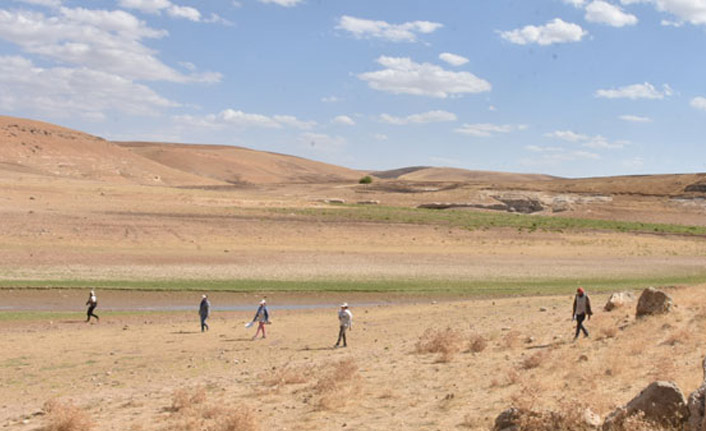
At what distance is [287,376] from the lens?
51.7ft

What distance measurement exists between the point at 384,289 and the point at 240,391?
18.5 m

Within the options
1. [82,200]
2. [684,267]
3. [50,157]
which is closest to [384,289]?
[684,267]

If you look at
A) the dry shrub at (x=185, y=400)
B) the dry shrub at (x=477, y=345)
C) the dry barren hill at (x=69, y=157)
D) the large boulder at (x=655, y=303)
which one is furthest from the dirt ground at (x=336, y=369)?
the dry barren hill at (x=69, y=157)

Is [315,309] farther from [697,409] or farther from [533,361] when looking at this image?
[697,409]

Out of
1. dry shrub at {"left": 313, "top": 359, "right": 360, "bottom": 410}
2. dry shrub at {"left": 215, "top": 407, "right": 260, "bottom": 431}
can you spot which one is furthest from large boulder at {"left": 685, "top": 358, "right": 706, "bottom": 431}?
dry shrub at {"left": 215, "top": 407, "right": 260, "bottom": 431}

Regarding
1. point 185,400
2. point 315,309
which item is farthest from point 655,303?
point 315,309

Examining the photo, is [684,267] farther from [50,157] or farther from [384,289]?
[50,157]

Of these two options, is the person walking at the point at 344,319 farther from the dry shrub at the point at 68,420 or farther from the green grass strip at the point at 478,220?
the green grass strip at the point at 478,220

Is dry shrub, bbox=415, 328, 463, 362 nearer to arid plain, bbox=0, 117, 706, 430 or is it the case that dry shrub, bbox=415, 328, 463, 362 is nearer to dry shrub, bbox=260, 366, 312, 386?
arid plain, bbox=0, 117, 706, 430

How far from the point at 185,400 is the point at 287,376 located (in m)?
2.88

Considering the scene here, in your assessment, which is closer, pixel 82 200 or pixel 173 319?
pixel 173 319

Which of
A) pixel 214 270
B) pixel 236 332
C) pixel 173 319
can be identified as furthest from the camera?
pixel 214 270

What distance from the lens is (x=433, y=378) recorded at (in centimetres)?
1570

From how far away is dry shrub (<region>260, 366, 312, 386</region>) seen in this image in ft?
50.8
